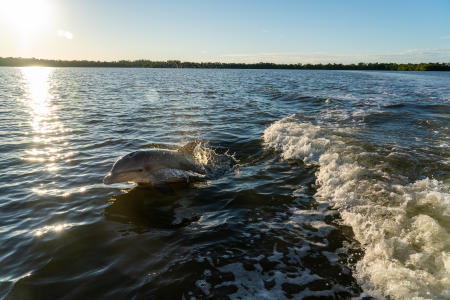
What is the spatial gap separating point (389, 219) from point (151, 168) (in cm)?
511

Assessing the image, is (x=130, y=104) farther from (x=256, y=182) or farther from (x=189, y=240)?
(x=189, y=240)

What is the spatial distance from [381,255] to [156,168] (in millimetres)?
4986

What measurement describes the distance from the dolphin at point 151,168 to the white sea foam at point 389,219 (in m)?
3.44

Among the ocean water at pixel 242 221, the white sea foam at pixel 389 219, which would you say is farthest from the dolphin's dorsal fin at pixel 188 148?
the white sea foam at pixel 389 219

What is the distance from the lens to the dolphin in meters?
6.59

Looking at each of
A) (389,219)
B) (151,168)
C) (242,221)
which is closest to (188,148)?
(151,168)

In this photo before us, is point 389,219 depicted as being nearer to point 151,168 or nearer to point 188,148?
point 151,168

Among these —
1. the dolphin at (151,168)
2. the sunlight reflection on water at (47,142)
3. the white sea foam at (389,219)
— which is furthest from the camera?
the sunlight reflection on water at (47,142)

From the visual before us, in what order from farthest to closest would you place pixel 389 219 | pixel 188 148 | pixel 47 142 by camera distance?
pixel 47 142 < pixel 188 148 < pixel 389 219

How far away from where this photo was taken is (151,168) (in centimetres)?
679

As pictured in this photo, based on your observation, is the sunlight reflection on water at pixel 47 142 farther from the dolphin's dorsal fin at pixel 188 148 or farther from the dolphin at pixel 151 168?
the dolphin's dorsal fin at pixel 188 148

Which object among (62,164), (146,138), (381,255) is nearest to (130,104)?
(146,138)

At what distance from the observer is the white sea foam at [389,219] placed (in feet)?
11.4

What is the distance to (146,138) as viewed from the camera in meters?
11.3
